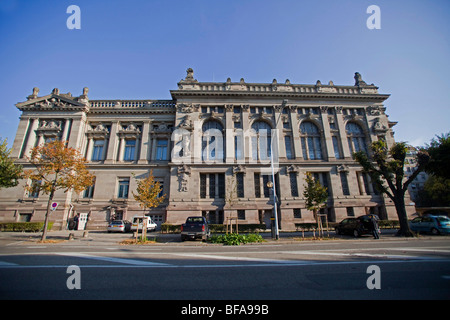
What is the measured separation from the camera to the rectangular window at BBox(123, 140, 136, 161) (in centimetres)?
2962

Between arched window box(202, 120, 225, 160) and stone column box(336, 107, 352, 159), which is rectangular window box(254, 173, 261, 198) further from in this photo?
stone column box(336, 107, 352, 159)

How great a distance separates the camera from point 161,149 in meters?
29.9

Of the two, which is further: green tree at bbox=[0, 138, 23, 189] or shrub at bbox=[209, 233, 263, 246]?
green tree at bbox=[0, 138, 23, 189]

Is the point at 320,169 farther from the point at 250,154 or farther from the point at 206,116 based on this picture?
the point at 206,116

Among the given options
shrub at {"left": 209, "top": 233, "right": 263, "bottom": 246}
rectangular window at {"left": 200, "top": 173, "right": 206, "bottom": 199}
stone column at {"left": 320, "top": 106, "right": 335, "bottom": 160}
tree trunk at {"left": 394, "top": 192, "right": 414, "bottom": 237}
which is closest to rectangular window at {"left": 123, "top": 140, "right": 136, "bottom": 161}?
rectangular window at {"left": 200, "top": 173, "right": 206, "bottom": 199}

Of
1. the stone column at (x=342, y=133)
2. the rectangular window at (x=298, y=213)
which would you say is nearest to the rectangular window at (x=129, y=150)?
the rectangular window at (x=298, y=213)

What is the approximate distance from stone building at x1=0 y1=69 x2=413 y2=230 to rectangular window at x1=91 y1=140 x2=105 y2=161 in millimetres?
142

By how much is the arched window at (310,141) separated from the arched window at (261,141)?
5.47 m

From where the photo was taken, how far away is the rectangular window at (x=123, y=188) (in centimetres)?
2762

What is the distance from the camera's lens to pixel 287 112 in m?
30.5

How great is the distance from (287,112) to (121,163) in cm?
2625

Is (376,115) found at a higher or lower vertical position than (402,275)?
higher

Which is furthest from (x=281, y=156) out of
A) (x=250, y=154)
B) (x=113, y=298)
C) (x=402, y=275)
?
(x=113, y=298)

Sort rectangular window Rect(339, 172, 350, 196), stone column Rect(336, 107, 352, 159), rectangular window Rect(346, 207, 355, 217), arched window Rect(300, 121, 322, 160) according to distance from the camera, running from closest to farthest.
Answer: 1. rectangular window Rect(346, 207, 355, 217)
2. rectangular window Rect(339, 172, 350, 196)
3. stone column Rect(336, 107, 352, 159)
4. arched window Rect(300, 121, 322, 160)
